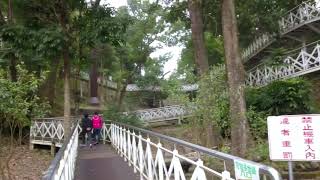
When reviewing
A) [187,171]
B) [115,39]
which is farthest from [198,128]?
[187,171]

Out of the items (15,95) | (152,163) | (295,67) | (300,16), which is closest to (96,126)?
(15,95)

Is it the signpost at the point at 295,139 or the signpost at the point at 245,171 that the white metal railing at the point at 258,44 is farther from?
the signpost at the point at 245,171

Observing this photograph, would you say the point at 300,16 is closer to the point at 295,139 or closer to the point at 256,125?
the point at 256,125

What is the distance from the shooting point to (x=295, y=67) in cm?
2114

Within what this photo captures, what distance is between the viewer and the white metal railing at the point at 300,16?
77.0 feet

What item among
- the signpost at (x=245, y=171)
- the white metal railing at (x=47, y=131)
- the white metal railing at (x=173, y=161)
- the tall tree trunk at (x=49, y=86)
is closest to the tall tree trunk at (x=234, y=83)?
the white metal railing at (x=173, y=161)

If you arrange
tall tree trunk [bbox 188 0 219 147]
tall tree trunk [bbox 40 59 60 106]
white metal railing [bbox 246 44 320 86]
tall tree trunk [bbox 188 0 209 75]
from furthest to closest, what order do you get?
1. tall tree trunk [bbox 40 59 60 106]
2. white metal railing [bbox 246 44 320 86]
3. tall tree trunk [bbox 188 0 209 75]
4. tall tree trunk [bbox 188 0 219 147]

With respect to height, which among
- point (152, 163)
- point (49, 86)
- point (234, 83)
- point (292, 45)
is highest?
point (292, 45)

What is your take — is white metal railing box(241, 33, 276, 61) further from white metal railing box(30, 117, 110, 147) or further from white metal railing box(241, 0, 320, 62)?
white metal railing box(30, 117, 110, 147)

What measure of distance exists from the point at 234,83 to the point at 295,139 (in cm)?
667

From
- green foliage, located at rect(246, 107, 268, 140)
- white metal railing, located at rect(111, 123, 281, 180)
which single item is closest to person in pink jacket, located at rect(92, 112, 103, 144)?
white metal railing, located at rect(111, 123, 281, 180)

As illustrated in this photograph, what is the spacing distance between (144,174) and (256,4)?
49.5 feet

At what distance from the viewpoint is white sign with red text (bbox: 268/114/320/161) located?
18.4 feet

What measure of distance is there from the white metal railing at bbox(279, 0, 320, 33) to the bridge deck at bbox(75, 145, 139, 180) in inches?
563
